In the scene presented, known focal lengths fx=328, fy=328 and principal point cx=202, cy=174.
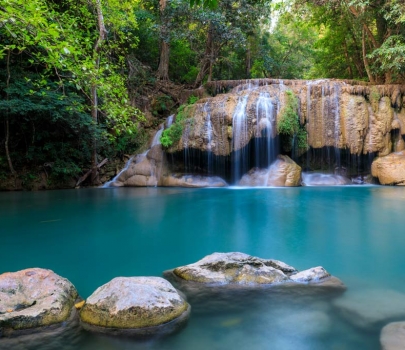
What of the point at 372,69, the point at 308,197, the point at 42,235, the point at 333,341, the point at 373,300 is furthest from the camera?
the point at 372,69

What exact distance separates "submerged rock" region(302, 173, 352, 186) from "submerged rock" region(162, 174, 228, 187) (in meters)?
3.49

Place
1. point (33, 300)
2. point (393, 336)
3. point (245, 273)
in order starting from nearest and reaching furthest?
point (393, 336) → point (33, 300) → point (245, 273)

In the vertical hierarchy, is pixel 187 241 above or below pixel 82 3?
below

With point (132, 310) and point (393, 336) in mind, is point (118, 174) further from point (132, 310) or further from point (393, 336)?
point (393, 336)

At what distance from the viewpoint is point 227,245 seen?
4922 millimetres

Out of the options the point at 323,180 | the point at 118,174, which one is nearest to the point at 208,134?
the point at 118,174

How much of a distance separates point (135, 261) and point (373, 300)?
2658 mm

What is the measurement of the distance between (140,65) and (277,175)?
940cm

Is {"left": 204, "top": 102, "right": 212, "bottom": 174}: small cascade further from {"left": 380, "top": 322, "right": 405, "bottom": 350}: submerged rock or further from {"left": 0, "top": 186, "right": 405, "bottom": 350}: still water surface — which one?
{"left": 380, "top": 322, "right": 405, "bottom": 350}: submerged rock

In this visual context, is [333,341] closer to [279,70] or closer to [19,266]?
[19,266]

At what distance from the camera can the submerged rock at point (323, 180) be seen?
44.9 ft

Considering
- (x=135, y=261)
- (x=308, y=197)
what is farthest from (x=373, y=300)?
(x=308, y=197)

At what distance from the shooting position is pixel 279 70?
22.1 meters

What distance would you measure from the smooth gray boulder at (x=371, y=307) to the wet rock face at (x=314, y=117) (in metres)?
10.7
